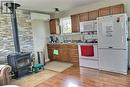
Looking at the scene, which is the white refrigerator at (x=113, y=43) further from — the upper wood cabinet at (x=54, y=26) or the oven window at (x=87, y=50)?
the upper wood cabinet at (x=54, y=26)

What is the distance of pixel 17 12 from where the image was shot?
435 centimetres

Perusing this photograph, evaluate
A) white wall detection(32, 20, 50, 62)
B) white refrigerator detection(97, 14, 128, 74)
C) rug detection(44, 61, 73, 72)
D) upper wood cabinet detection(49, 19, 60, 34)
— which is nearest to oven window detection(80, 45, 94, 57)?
white refrigerator detection(97, 14, 128, 74)

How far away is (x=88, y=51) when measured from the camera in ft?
13.6

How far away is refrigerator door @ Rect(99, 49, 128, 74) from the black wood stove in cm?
243

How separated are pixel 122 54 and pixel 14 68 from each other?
320 centimetres

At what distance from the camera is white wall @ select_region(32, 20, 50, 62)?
5.24 m

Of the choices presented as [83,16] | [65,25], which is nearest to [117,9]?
[83,16]

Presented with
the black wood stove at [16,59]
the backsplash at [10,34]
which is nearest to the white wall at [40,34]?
the backsplash at [10,34]

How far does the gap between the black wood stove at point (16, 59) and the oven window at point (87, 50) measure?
74.4 inches

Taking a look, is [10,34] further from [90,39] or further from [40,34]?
[90,39]

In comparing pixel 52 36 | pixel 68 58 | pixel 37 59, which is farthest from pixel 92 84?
pixel 52 36

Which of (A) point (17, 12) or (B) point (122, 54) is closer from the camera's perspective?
(B) point (122, 54)

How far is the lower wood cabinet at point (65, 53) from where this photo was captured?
469 cm

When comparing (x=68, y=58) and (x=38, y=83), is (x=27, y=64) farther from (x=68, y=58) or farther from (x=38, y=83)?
(x=68, y=58)
